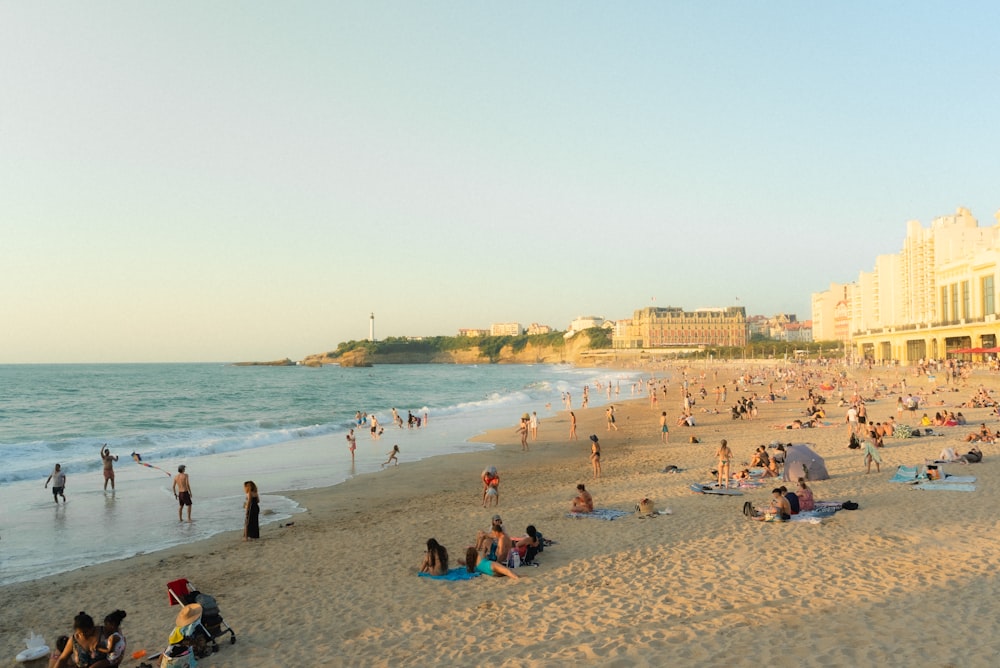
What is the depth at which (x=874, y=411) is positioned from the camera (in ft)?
97.7

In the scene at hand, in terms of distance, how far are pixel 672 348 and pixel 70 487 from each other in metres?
166

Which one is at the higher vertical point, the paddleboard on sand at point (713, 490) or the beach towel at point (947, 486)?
the beach towel at point (947, 486)

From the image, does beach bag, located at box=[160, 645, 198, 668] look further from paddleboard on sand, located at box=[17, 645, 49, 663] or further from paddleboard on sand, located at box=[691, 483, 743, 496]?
paddleboard on sand, located at box=[691, 483, 743, 496]

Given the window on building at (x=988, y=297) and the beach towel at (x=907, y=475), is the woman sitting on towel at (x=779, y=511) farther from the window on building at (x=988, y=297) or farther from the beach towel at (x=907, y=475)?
the window on building at (x=988, y=297)

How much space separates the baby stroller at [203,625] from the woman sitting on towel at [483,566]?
9.99 feet

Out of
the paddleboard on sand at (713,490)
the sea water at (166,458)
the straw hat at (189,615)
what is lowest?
the sea water at (166,458)

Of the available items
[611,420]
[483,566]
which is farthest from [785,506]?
[611,420]

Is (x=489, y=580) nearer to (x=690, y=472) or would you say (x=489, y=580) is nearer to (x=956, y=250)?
(x=690, y=472)

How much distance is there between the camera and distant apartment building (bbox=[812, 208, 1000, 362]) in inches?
2281

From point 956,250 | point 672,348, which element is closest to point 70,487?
point 956,250

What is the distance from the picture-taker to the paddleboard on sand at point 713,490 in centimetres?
1314

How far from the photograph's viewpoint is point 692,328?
178 m

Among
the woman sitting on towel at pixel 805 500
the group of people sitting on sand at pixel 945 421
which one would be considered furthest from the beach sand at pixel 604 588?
the group of people sitting on sand at pixel 945 421

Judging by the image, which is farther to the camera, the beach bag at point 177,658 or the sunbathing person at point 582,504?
the sunbathing person at point 582,504
